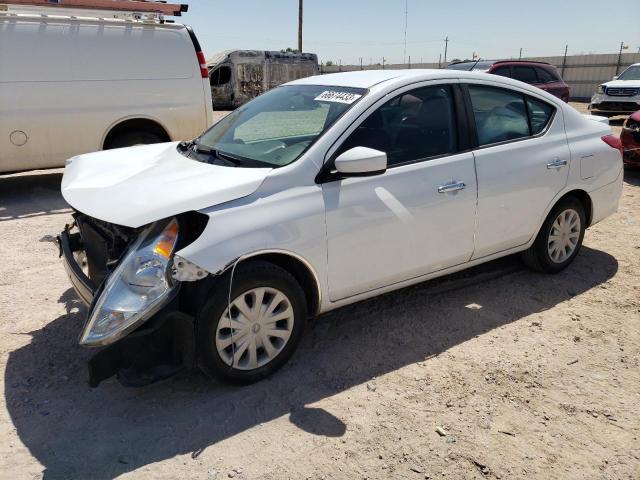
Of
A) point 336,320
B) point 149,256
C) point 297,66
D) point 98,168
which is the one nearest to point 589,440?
point 336,320

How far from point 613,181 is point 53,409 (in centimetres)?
467

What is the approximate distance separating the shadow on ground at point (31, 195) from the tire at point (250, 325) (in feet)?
15.2

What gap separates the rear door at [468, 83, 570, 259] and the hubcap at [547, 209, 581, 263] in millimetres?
315

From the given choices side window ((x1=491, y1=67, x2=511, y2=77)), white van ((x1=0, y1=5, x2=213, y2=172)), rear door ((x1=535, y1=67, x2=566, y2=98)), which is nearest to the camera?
white van ((x1=0, y1=5, x2=213, y2=172))

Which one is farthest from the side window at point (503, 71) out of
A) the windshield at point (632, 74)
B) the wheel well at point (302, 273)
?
the wheel well at point (302, 273)

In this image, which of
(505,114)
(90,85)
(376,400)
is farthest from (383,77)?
(90,85)

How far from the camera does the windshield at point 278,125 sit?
3367 mm

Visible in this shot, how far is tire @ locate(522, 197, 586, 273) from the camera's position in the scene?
4488 mm

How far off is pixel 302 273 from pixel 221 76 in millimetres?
19934

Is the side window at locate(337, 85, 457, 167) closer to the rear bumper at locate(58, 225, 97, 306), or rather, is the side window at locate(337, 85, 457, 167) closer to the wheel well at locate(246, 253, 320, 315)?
the wheel well at locate(246, 253, 320, 315)

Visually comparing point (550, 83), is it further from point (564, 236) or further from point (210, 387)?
point (210, 387)

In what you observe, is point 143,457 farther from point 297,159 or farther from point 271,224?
point 297,159

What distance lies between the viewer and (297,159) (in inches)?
126

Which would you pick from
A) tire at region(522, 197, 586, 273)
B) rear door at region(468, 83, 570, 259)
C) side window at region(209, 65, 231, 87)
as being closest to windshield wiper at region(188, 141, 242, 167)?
rear door at region(468, 83, 570, 259)
